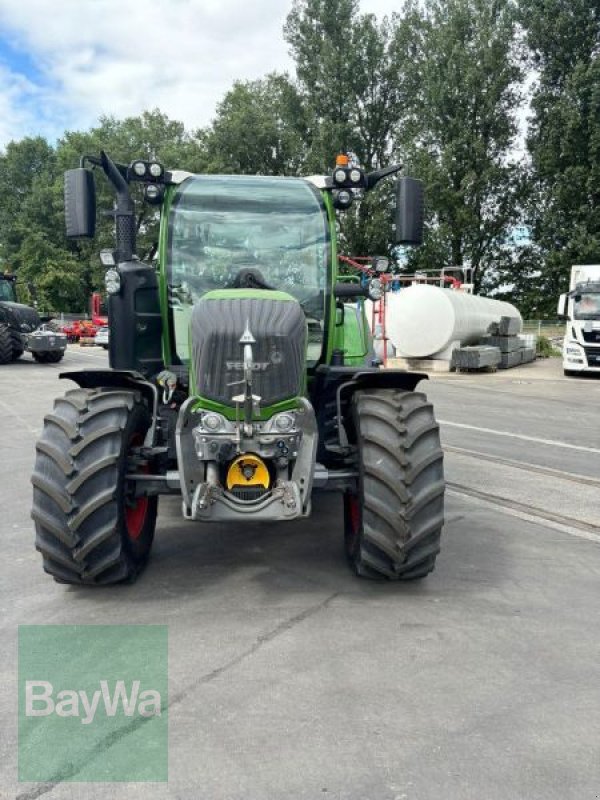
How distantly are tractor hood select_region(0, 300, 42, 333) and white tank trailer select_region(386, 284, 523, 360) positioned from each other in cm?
1121

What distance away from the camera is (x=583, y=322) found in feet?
69.9

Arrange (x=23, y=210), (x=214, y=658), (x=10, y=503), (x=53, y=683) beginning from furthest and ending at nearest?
(x=23, y=210)
(x=10, y=503)
(x=214, y=658)
(x=53, y=683)

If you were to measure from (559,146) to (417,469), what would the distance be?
119ft

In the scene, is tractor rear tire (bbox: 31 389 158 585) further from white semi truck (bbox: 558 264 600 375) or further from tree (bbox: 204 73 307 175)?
tree (bbox: 204 73 307 175)

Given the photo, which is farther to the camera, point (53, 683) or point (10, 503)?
point (10, 503)

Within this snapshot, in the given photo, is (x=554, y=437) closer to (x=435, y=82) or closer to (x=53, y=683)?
(x=53, y=683)

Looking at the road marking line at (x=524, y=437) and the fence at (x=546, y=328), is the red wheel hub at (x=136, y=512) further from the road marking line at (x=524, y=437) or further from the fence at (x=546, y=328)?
the fence at (x=546, y=328)

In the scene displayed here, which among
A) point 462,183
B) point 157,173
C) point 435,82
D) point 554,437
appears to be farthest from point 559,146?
point 157,173

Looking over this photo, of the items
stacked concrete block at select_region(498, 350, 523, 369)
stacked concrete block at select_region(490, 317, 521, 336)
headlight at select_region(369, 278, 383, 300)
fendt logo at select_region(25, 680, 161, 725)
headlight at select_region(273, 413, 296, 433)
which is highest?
headlight at select_region(369, 278, 383, 300)

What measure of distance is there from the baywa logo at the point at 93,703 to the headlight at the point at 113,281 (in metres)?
2.60

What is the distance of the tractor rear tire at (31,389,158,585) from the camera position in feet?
13.5

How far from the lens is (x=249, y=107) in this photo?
161ft

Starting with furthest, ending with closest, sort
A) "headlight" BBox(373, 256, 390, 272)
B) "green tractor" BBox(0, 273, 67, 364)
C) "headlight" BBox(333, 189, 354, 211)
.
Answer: "green tractor" BBox(0, 273, 67, 364) < "headlight" BBox(373, 256, 390, 272) < "headlight" BBox(333, 189, 354, 211)

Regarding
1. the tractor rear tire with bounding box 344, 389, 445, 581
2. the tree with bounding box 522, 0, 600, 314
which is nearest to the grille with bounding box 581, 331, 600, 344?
the tree with bounding box 522, 0, 600, 314
